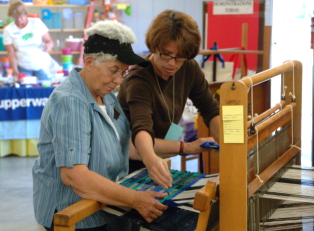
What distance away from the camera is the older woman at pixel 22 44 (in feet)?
16.9

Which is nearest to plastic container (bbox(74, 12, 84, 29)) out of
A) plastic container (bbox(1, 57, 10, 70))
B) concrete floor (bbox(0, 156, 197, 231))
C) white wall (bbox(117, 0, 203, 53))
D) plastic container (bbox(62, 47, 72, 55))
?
plastic container (bbox(62, 47, 72, 55))

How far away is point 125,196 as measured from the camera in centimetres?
145

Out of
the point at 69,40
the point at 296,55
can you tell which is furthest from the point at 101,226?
the point at 69,40

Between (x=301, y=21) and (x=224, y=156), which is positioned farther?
(x=301, y=21)

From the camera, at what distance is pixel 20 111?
482 centimetres

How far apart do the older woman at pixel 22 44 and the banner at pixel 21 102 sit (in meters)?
0.41

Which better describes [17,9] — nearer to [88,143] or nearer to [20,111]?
[20,111]

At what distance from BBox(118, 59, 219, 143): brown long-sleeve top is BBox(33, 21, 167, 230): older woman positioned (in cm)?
14

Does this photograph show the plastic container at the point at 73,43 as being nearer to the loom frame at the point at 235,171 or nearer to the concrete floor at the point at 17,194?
the concrete floor at the point at 17,194

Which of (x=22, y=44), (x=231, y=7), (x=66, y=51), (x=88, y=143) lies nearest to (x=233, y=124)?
(x=88, y=143)

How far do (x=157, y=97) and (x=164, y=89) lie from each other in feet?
0.22

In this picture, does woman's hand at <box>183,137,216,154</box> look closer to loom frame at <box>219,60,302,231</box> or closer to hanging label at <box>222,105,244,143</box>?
loom frame at <box>219,60,302,231</box>

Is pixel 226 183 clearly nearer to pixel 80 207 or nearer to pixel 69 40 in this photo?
pixel 80 207

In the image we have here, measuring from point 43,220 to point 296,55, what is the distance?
309cm
